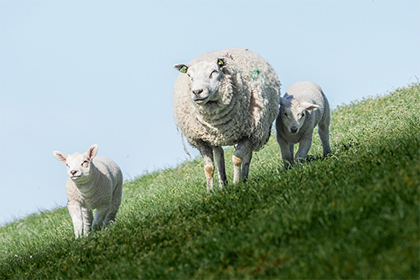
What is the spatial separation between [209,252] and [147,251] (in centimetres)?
101

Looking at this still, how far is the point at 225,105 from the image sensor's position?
27.8 feet

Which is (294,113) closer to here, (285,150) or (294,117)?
(294,117)

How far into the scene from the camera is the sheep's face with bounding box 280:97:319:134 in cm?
919

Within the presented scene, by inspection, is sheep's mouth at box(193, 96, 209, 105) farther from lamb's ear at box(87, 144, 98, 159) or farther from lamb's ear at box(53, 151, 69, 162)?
lamb's ear at box(53, 151, 69, 162)

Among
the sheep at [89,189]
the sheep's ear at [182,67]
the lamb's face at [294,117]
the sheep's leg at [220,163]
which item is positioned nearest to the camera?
the sheep at [89,189]

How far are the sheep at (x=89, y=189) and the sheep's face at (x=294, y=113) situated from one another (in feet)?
8.83

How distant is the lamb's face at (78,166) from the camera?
8156 millimetres

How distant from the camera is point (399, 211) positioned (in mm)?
4379

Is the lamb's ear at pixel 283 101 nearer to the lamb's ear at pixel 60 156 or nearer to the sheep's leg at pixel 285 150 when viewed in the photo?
the sheep's leg at pixel 285 150

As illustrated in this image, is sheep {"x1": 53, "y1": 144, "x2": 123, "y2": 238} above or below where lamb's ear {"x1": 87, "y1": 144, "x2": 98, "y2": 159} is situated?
below

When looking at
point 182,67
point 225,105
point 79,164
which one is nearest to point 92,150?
point 79,164

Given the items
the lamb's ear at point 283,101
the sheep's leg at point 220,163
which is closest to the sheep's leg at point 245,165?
the sheep's leg at point 220,163

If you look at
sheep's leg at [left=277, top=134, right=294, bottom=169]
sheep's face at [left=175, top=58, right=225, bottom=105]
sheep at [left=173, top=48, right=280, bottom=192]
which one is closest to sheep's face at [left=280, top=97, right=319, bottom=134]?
sheep at [left=173, top=48, right=280, bottom=192]

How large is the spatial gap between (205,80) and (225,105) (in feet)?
1.70
